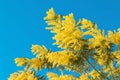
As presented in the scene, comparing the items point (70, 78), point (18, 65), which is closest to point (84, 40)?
point (70, 78)

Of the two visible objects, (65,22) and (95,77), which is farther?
(95,77)

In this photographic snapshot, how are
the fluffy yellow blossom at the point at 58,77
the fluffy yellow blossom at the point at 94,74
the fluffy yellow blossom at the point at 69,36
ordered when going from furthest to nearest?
the fluffy yellow blossom at the point at 94,74, the fluffy yellow blossom at the point at 58,77, the fluffy yellow blossom at the point at 69,36

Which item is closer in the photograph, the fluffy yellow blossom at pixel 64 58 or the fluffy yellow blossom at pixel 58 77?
the fluffy yellow blossom at pixel 64 58

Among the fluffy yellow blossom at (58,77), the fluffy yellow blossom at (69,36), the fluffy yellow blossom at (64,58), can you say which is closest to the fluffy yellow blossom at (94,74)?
the fluffy yellow blossom at (58,77)

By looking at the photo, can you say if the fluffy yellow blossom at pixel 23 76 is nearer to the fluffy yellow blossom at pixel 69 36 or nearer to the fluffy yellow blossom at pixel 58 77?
the fluffy yellow blossom at pixel 58 77

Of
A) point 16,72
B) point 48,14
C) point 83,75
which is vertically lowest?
point 83,75

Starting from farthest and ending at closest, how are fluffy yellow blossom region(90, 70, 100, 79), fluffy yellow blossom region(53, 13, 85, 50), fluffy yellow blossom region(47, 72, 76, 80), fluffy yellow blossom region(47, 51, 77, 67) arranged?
fluffy yellow blossom region(90, 70, 100, 79), fluffy yellow blossom region(47, 72, 76, 80), fluffy yellow blossom region(47, 51, 77, 67), fluffy yellow blossom region(53, 13, 85, 50)

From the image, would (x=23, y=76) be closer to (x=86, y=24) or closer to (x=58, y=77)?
(x=58, y=77)

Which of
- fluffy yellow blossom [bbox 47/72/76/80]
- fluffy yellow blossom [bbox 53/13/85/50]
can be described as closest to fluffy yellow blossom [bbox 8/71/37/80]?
fluffy yellow blossom [bbox 47/72/76/80]

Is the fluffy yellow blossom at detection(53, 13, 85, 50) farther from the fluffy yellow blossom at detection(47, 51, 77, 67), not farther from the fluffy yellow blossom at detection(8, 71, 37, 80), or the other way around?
the fluffy yellow blossom at detection(8, 71, 37, 80)

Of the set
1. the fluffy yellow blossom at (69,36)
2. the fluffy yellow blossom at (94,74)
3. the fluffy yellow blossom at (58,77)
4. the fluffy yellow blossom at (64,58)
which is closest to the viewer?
the fluffy yellow blossom at (69,36)

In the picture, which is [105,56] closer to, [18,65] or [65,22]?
[65,22]
